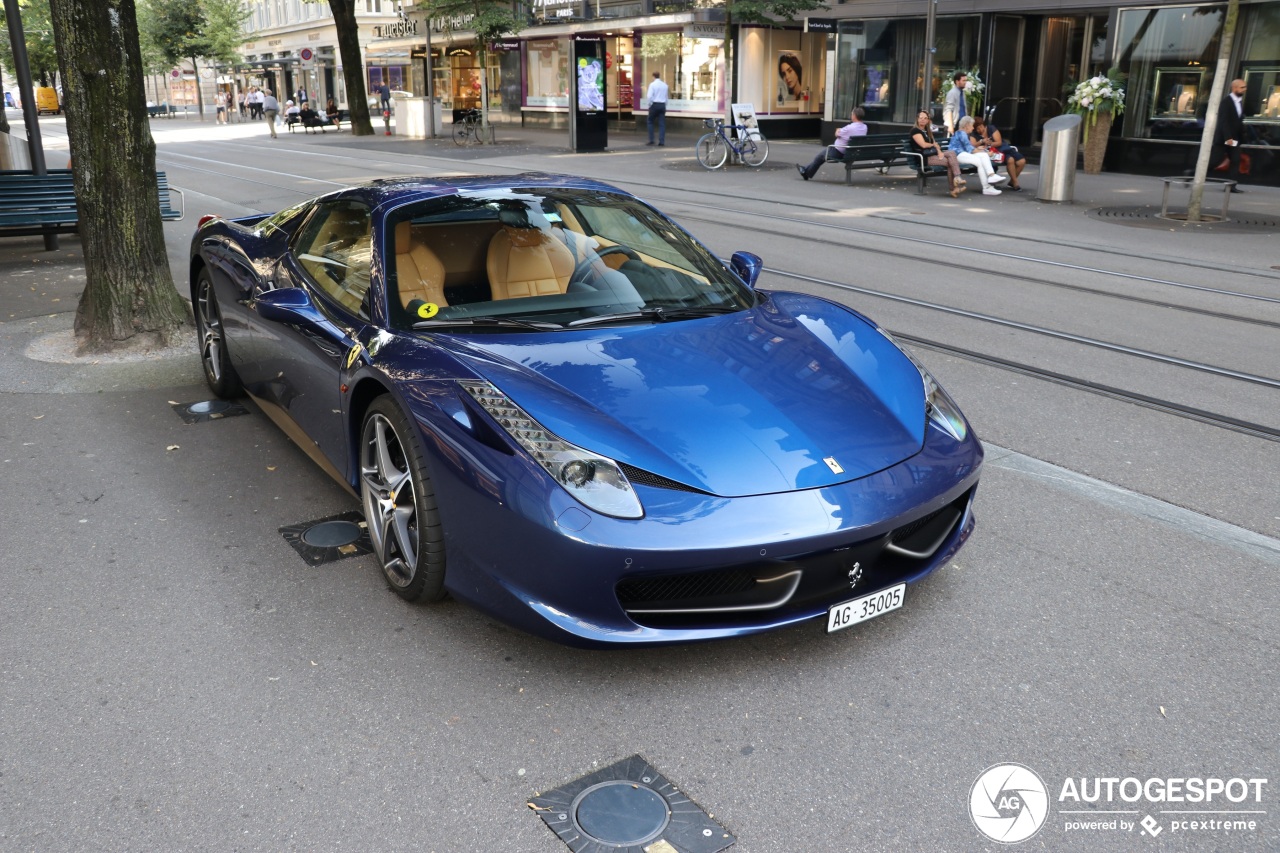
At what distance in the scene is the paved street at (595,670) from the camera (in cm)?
272

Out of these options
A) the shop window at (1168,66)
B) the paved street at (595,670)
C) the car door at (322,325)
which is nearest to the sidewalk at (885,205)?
the shop window at (1168,66)

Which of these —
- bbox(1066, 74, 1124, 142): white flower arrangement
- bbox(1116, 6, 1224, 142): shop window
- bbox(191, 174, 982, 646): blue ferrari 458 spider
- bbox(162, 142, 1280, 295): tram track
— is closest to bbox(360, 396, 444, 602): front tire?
bbox(191, 174, 982, 646): blue ferrari 458 spider

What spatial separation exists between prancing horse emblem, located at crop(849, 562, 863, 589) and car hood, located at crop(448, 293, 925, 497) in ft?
0.85

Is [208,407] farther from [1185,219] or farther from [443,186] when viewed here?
[1185,219]

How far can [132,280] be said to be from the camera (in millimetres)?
7281

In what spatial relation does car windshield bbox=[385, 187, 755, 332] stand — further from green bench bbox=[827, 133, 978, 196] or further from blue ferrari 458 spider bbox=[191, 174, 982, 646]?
green bench bbox=[827, 133, 978, 196]

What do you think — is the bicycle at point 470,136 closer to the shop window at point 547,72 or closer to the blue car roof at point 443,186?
the shop window at point 547,72

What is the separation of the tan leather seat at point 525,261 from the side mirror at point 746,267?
0.82 m

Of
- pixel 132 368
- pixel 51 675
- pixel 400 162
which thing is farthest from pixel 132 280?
pixel 400 162

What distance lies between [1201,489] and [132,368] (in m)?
6.08

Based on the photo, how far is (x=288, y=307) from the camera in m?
4.30

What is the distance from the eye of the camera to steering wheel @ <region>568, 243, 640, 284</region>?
14.3 ft

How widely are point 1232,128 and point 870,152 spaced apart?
5684mm

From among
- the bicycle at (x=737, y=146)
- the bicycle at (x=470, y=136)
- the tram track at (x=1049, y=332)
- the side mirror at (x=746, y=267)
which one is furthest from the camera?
the bicycle at (x=470, y=136)
